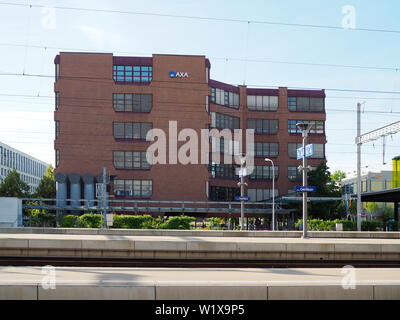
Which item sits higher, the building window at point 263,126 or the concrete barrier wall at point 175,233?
the building window at point 263,126

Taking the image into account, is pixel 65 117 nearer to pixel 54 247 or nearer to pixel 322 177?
pixel 322 177

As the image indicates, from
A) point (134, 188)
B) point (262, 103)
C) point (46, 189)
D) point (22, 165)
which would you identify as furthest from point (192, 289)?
point (22, 165)

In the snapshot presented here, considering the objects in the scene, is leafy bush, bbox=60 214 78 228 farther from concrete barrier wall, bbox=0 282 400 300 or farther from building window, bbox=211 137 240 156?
concrete barrier wall, bbox=0 282 400 300

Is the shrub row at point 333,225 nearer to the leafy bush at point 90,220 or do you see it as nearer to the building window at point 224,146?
the leafy bush at point 90,220

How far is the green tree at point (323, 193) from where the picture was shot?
56719 millimetres

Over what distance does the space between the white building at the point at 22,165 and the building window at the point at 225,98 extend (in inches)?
2622


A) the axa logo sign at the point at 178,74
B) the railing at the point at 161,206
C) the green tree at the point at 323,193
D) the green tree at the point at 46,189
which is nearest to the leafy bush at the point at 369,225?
the green tree at the point at 323,193

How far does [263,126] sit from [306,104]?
8209 millimetres

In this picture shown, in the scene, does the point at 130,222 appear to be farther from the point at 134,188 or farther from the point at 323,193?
the point at 323,193

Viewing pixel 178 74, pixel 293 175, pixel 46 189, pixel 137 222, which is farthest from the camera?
pixel 46 189

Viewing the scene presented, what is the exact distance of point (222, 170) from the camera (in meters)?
62.3

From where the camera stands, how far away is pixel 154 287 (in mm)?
8648

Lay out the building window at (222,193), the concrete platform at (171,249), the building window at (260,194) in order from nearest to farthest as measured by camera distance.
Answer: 1. the concrete platform at (171,249)
2. the building window at (222,193)
3. the building window at (260,194)
